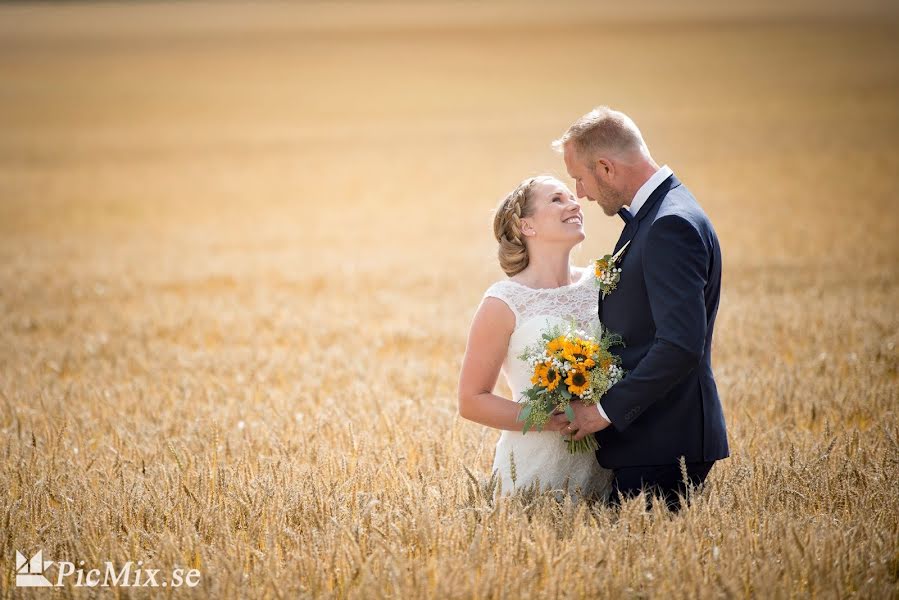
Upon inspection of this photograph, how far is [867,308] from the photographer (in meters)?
10.1

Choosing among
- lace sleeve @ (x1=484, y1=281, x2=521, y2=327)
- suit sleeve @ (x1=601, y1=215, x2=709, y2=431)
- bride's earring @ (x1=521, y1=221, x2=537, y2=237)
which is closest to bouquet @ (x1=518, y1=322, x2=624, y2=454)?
suit sleeve @ (x1=601, y1=215, x2=709, y2=431)

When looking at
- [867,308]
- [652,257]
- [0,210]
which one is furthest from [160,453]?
[0,210]

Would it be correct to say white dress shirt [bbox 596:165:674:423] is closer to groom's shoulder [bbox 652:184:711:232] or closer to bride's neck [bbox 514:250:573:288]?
groom's shoulder [bbox 652:184:711:232]

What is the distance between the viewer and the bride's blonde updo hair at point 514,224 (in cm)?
453

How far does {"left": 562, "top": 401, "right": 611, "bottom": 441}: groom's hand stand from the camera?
4.09 metres

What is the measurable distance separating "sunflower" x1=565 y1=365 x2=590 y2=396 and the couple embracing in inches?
3.0

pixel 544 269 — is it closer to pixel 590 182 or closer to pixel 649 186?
pixel 590 182

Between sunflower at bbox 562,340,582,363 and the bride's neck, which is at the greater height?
the bride's neck

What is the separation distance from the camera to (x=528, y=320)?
440 cm

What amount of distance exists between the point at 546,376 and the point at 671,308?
65cm

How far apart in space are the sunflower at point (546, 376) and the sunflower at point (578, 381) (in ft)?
0.19

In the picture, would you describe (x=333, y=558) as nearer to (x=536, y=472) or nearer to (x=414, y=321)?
(x=536, y=472)

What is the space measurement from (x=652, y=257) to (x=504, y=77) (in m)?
54.0

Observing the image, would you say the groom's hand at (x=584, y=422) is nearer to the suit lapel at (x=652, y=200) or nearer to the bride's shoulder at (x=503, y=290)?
the bride's shoulder at (x=503, y=290)
